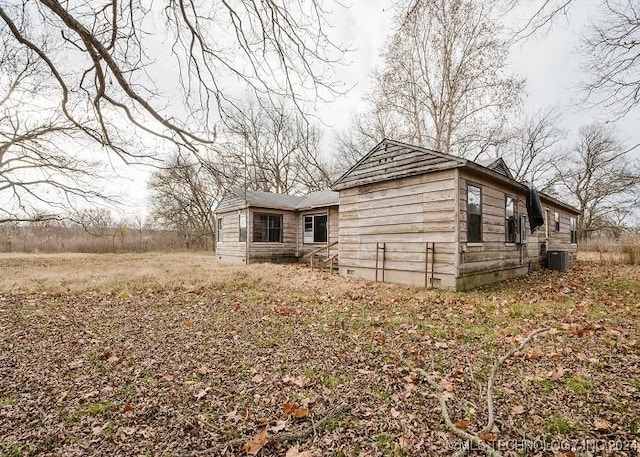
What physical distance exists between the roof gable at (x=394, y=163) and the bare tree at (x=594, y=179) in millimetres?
25766

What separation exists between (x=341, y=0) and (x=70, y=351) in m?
5.52

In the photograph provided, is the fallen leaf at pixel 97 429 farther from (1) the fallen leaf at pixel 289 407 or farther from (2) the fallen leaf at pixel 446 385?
(2) the fallen leaf at pixel 446 385

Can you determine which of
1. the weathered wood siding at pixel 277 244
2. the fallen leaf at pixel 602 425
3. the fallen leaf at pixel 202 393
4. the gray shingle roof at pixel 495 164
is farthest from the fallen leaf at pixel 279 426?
the weathered wood siding at pixel 277 244

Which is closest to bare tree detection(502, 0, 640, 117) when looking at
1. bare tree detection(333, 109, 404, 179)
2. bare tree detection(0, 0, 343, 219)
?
bare tree detection(0, 0, 343, 219)

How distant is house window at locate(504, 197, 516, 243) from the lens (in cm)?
1007

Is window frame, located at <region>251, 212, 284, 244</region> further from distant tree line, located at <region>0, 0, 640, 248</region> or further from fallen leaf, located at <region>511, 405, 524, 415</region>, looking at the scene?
fallen leaf, located at <region>511, 405, 524, 415</region>

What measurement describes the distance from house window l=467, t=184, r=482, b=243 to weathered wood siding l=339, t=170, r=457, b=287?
0.79 meters

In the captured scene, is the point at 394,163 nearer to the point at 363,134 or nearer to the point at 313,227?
the point at 313,227

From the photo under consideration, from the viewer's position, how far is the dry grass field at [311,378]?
2221 millimetres

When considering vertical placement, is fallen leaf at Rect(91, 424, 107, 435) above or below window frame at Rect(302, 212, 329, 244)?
below

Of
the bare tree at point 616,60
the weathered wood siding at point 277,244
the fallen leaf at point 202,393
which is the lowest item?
the fallen leaf at point 202,393

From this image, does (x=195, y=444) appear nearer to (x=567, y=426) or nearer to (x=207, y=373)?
Answer: (x=207, y=373)

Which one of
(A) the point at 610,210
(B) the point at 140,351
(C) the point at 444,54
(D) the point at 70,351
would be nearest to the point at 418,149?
(B) the point at 140,351

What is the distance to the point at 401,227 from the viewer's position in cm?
888
